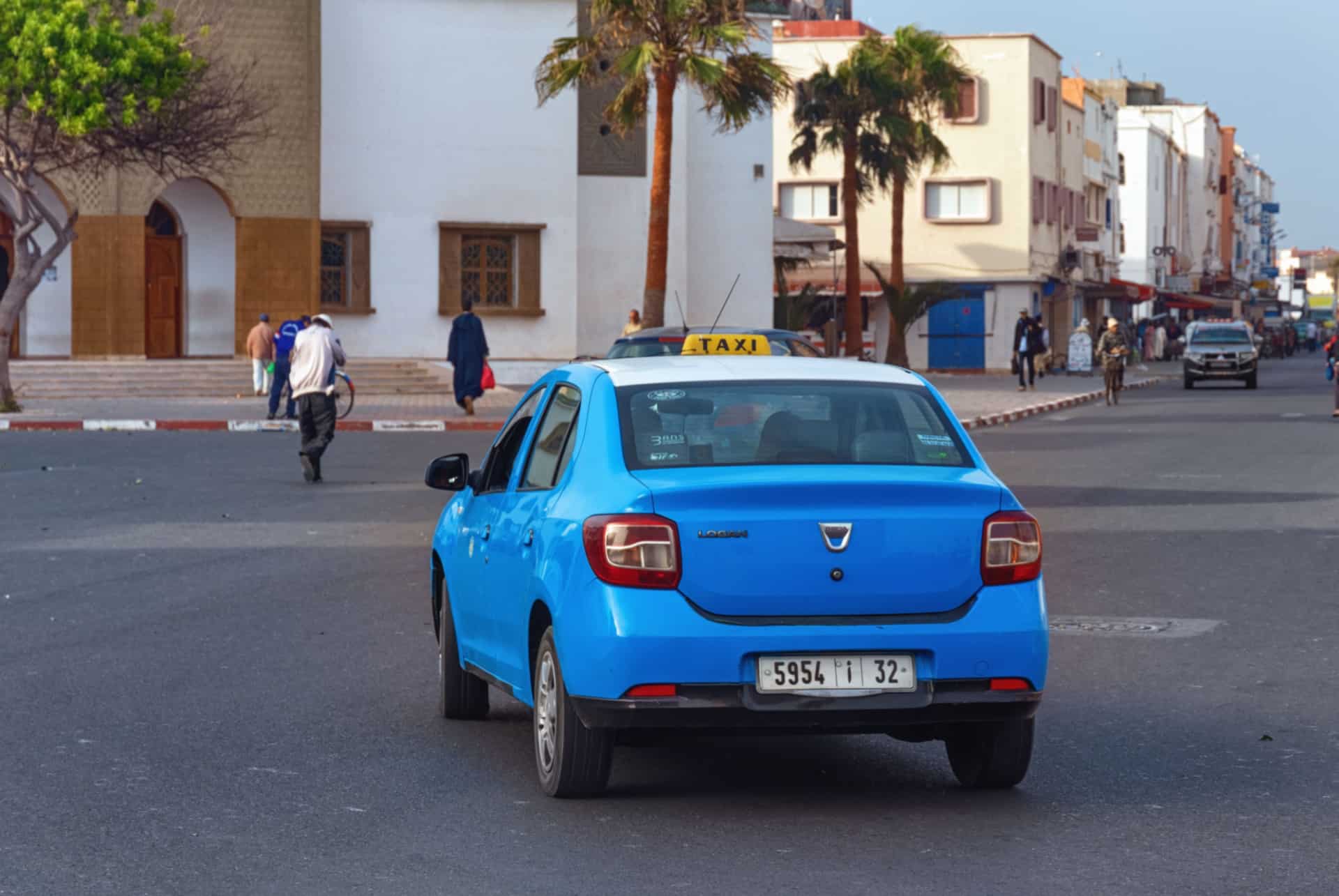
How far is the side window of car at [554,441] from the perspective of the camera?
7379mm

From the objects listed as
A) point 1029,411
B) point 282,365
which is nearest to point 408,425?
point 282,365

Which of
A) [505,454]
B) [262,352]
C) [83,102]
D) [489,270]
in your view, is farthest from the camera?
[489,270]

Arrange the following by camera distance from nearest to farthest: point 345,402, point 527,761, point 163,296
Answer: point 527,761, point 345,402, point 163,296

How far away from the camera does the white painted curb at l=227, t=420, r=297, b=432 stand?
3067cm

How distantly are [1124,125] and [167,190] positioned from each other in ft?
243

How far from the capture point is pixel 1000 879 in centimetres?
589

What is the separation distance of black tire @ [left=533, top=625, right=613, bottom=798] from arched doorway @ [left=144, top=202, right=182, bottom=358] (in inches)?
1445

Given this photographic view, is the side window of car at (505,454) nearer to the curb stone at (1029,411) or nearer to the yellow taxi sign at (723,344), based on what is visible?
the yellow taxi sign at (723,344)

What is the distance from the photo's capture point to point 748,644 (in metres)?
6.49

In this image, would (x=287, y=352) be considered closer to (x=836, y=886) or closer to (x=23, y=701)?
(x=23, y=701)

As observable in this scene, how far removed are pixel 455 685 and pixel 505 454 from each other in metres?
0.96

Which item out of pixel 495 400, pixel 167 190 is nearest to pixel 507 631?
pixel 495 400

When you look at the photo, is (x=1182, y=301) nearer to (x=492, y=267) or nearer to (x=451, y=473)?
(x=492, y=267)

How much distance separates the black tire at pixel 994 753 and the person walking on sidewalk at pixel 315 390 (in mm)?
14605
